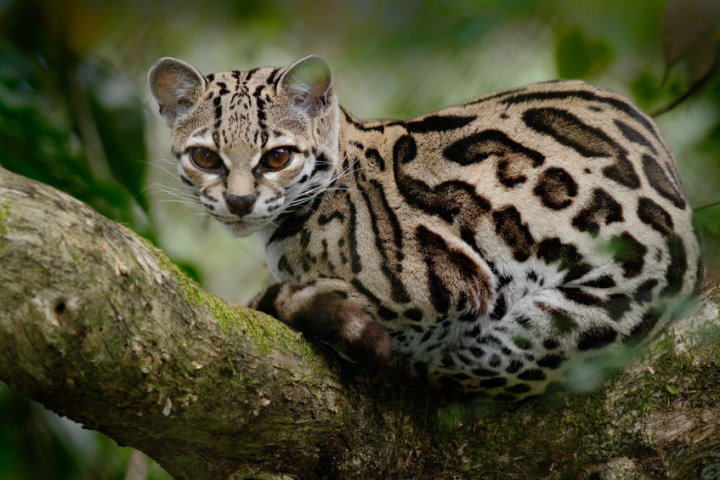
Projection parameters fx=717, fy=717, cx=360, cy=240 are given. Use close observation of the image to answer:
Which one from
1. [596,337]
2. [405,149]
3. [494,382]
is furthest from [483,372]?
[405,149]

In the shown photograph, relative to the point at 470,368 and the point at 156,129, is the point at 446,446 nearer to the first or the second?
the point at 470,368

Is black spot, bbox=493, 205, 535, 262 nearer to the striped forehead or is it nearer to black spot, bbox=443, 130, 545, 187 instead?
black spot, bbox=443, 130, 545, 187

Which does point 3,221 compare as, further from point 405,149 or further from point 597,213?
point 597,213

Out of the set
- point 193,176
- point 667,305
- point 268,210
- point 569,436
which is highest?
point 193,176

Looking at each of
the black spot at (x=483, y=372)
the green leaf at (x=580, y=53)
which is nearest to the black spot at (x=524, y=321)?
the black spot at (x=483, y=372)

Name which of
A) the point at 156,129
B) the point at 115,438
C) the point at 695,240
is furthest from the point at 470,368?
the point at 156,129

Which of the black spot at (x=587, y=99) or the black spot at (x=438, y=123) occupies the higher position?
the black spot at (x=438, y=123)

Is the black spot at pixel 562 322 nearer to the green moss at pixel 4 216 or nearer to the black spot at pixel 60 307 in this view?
the black spot at pixel 60 307

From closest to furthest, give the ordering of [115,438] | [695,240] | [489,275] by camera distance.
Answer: [115,438] < [695,240] < [489,275]
